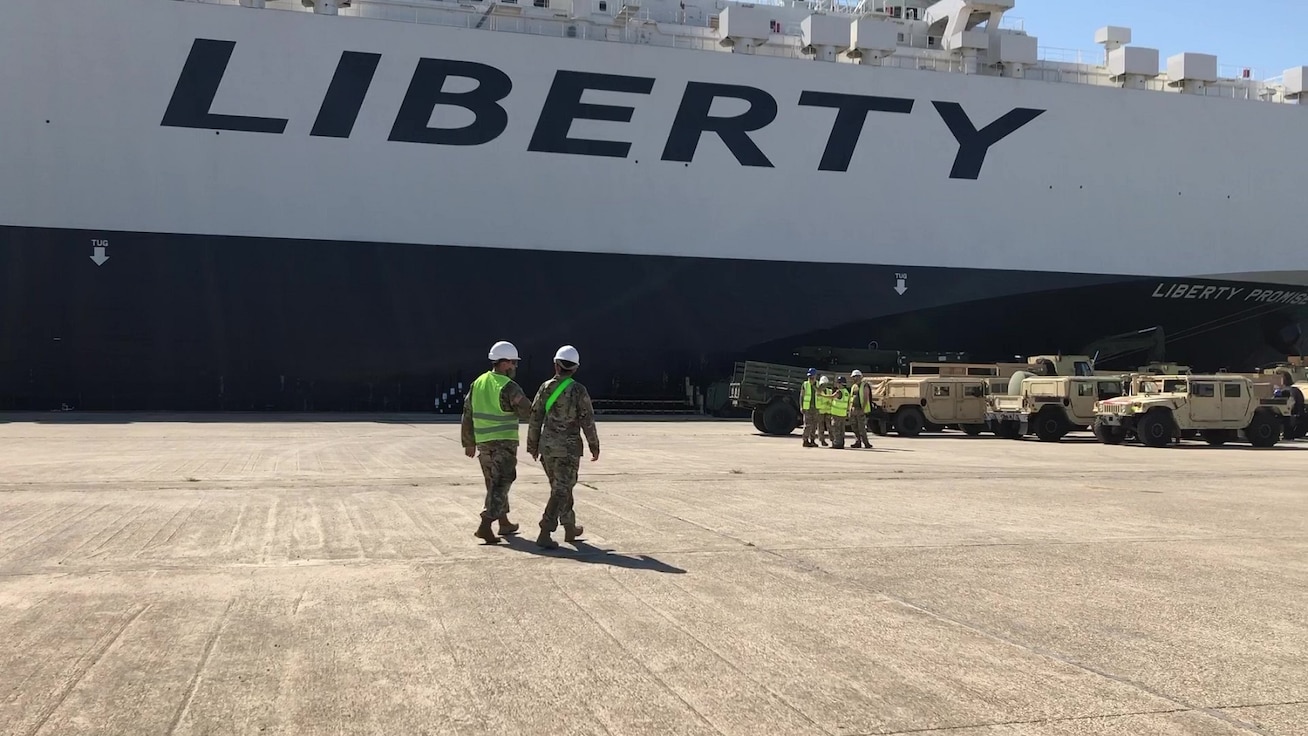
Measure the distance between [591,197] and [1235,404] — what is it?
756 inches

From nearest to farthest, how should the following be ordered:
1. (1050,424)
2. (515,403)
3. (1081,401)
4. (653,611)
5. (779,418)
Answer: (653,611) < (515,403) < (1050,424) < (1081,401) < (779,418)

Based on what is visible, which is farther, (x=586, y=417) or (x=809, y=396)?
(x=809, y=396)

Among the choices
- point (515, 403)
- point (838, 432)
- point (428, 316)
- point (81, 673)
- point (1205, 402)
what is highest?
point (428, 316)

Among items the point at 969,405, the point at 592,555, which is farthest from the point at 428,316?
the point at 592,555

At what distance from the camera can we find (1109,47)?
129 ft

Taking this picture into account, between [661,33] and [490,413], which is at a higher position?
[661,33]

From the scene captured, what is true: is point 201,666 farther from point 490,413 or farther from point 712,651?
point 490,413

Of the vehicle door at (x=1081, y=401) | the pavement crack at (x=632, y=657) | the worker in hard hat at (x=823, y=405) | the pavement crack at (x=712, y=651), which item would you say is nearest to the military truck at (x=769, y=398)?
the worker in hard hat at (x=823, y=405)

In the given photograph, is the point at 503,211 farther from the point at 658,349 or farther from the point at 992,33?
the point at 992,33

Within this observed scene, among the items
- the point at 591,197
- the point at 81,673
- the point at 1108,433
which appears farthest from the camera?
the point at 591,197

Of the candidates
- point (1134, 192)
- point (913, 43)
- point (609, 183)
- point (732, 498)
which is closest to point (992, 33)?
point (913, 43)

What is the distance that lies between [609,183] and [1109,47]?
69.0ft

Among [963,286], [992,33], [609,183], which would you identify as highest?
[992,33]

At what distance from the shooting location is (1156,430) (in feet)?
68.9
